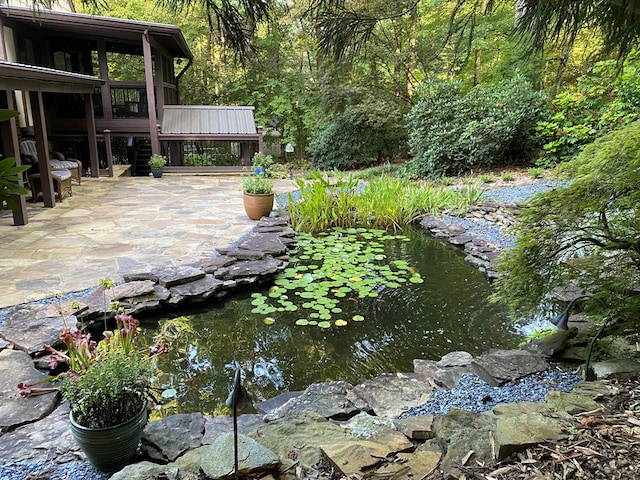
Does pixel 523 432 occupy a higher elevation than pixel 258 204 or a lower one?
lower

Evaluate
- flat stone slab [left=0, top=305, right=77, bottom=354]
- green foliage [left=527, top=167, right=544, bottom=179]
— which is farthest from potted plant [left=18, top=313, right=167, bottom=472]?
green foliage [left=527, top=167, right=544, bottom=179]

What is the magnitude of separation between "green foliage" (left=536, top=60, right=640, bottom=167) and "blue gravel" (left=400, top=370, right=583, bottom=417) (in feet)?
20.7

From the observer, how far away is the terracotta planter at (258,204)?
6.20 m

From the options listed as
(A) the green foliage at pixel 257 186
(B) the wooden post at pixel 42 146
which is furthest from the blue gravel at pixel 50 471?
(B) the wooden post at pixel 42 146

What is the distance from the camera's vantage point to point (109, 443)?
1.70m

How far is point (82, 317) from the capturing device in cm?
327

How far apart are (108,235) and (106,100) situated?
248 inches

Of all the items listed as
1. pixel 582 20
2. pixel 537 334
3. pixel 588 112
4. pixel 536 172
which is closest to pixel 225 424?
pixel 537 334

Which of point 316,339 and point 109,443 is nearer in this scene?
point 109,443

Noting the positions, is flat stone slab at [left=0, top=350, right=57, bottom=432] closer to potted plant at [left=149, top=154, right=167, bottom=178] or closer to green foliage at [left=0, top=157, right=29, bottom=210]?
green foliage at [left=0, top=157, right=29, bottom=210]

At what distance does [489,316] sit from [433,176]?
6.41m

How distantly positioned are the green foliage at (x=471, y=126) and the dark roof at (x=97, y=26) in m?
5.73

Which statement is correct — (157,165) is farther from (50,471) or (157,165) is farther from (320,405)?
(50,471)

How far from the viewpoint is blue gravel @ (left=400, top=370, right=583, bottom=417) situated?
7.43 feet
